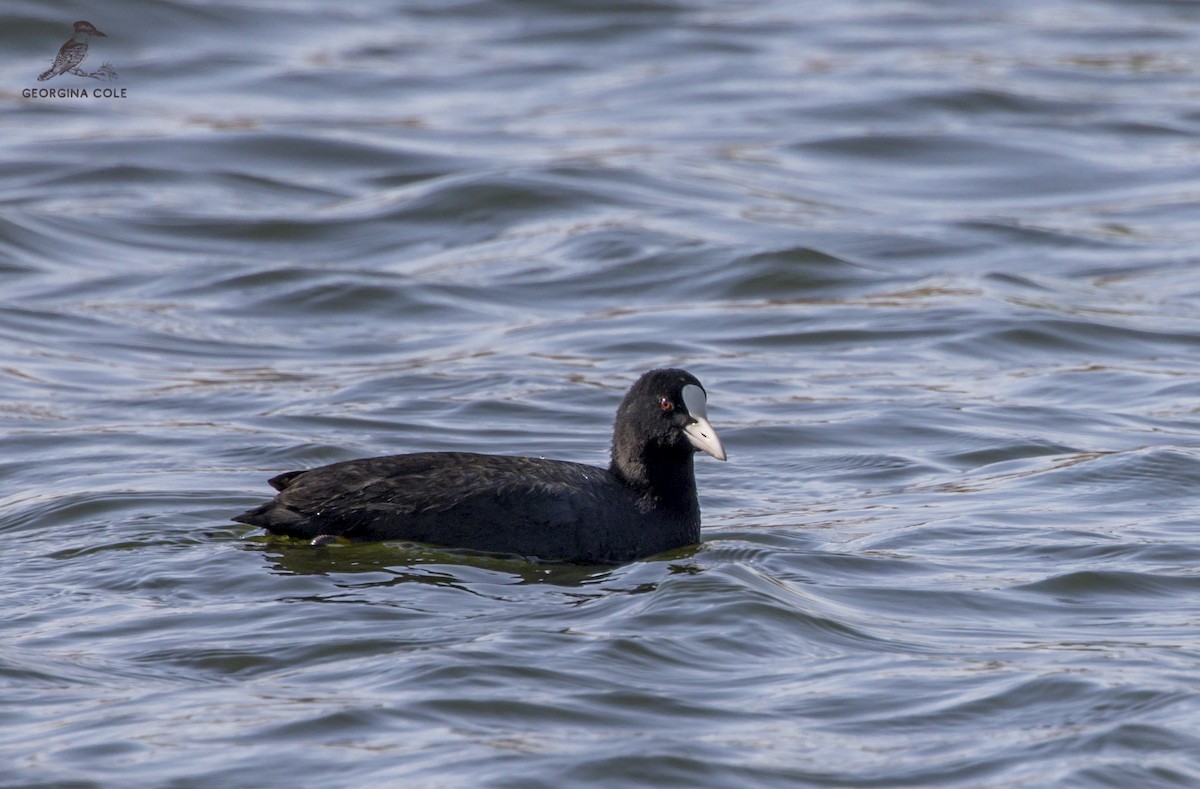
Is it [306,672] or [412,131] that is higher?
[412,131]

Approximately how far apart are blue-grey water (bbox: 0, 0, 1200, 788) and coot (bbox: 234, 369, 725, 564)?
0.41 feet

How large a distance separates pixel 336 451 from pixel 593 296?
4396 mm

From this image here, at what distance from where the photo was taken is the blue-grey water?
249 inches

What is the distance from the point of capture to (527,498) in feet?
26.0

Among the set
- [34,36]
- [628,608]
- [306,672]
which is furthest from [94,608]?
[34,36]

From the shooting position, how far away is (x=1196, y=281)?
47.6ft

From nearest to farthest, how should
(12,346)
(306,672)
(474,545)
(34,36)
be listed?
(306,672)
(474,545)
(12,346)
(34,36)

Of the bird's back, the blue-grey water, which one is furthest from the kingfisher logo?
the bird's back

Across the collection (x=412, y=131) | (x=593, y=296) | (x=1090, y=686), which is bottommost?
(x=1090, y=686)

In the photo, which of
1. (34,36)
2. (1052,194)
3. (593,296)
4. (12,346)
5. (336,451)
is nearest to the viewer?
(336,451)

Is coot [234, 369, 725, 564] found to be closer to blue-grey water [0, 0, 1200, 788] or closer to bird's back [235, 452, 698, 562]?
bird's back [235, 452, 698, 562]

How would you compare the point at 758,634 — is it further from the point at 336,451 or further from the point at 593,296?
the point at 593,296

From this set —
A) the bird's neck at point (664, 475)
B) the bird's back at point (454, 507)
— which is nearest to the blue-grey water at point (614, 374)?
the bird's back at point (454, 507)

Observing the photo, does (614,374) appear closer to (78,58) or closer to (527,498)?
(527,498)
